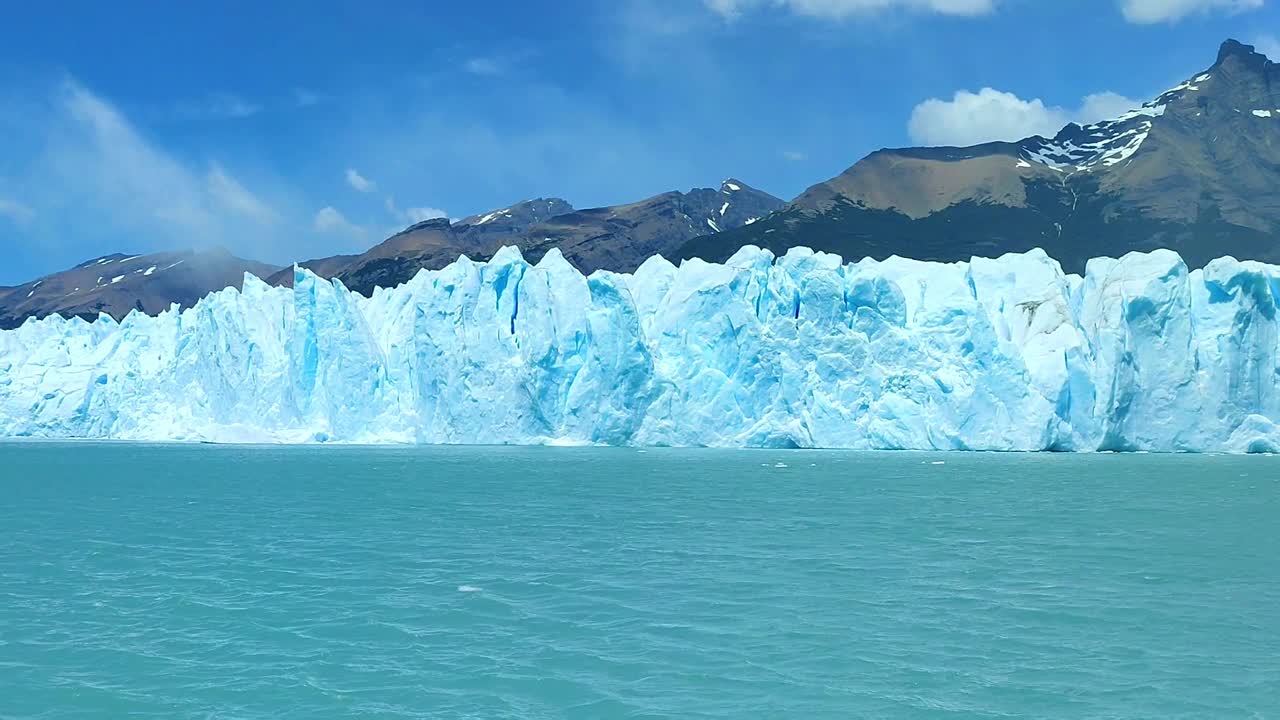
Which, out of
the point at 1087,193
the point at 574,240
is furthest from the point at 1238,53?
the point at 574,240

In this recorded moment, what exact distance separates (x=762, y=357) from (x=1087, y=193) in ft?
216

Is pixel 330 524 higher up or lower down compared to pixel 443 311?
lower down

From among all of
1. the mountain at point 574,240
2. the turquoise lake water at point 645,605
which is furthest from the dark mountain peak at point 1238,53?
the turquoise lake water at point 645,605

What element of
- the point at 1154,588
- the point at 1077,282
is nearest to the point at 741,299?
the point at 1077,282

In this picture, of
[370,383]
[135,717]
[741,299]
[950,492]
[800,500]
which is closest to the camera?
[135,717]

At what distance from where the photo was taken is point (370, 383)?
4534 centimetres

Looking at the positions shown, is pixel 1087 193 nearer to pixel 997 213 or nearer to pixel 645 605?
pixel 997 213

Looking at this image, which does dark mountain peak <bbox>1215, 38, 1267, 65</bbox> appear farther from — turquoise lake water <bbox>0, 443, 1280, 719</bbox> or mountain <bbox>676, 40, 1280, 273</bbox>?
Answer: turquoise lake water <bbox>0, 443, 1280, 719</bbox>

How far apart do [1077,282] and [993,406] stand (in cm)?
895

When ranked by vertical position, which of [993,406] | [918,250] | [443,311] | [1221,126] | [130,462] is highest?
[1221,126]

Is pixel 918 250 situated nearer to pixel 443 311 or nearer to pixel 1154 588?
pixel 443 311

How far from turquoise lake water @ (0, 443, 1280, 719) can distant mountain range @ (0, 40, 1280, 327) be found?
2725 inches

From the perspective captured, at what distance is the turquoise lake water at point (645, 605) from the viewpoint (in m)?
8.48

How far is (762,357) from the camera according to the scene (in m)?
41.0
